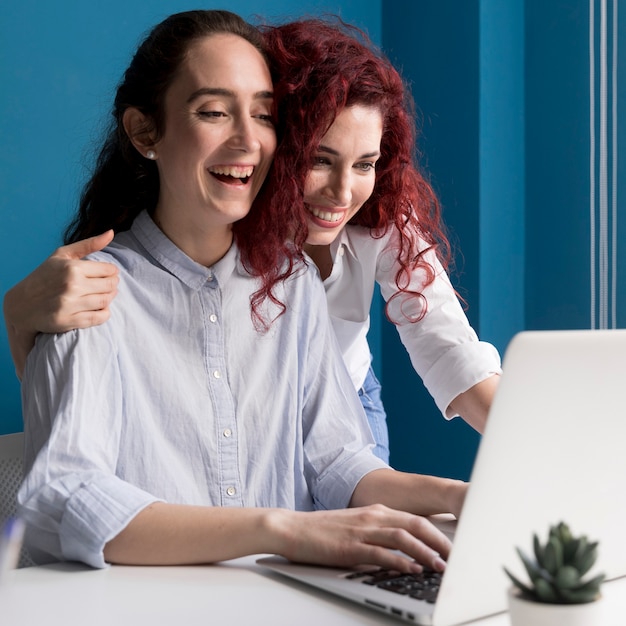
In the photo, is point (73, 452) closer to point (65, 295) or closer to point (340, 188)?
point (65, 295)

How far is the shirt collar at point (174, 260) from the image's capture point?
1.44 metres

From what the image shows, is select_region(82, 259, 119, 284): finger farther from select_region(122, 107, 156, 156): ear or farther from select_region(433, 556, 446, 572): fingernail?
select_region(433, 556, 446, 572): fingernail

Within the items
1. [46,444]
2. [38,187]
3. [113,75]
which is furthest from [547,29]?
[46,444]

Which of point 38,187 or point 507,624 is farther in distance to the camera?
point 38,187

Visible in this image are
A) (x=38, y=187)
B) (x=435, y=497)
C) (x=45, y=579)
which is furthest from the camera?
(x=38, y=187)

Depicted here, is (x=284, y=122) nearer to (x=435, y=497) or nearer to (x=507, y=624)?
(x=435, y=497)

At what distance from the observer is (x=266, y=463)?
1.43 metres

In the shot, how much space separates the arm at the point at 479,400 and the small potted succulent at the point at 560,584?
0.97 m

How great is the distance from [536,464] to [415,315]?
100cm

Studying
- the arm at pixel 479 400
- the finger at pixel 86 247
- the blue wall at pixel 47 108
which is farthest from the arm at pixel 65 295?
the blue wall at pixel 47 108

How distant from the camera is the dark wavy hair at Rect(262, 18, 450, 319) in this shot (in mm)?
1534

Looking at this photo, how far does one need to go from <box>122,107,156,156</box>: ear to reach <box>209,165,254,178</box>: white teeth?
144mm

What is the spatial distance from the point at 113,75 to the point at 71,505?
5.71 ft

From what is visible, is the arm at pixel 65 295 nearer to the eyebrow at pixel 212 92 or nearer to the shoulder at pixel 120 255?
the shoulder at pixel 120 255
